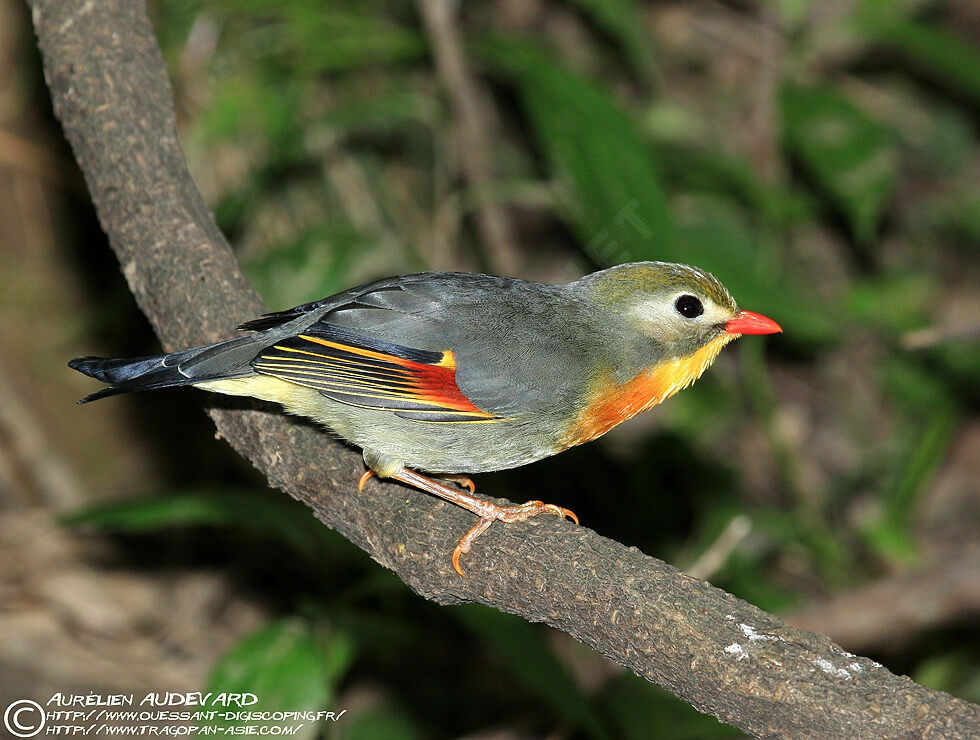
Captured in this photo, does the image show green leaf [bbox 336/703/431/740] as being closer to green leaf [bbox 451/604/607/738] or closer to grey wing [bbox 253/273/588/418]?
green leaf [bbox 451/604/607/738]

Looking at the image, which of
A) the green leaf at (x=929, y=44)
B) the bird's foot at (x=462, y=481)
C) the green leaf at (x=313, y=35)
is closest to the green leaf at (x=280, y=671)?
the bird's foot at (x=462, y=481)

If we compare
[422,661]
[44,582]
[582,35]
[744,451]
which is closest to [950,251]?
[744,451]

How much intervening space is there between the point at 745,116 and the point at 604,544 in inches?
215

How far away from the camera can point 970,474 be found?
23.2 feet

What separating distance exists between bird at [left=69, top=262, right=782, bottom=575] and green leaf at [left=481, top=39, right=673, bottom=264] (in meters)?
0.55

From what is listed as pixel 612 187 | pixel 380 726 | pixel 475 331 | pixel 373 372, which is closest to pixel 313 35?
pixel 612 187

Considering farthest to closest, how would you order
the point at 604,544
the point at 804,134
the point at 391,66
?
the point at 391,66 < the point at 804,134 < the point at 604,544

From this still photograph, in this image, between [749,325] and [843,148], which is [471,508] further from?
[843,148]

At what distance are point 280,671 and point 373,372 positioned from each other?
4.61 ft

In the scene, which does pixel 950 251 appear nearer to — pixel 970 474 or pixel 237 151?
pixel 970 474

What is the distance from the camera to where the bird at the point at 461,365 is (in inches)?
131

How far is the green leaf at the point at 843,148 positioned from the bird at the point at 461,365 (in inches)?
81.8

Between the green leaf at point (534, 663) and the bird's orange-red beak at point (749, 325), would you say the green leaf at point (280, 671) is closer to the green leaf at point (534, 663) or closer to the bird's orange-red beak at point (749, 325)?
the green leaf at point (534, 663)

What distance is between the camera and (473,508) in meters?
3.27
